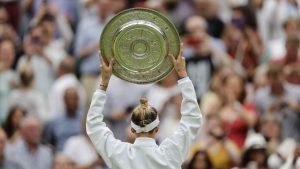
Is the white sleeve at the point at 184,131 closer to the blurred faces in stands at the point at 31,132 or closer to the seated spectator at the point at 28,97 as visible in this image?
the blurred faces in stands at the point at 31,132

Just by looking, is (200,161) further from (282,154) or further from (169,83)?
(169,83)

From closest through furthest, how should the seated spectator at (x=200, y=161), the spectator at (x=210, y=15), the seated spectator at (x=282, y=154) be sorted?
the seated spectator at (x=282, y=154)
the seated spectator at (x=200, y=161)
the spectator at (x=210, y=15)

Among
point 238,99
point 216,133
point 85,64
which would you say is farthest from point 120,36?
point 85,64

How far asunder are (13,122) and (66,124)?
708 millimetres

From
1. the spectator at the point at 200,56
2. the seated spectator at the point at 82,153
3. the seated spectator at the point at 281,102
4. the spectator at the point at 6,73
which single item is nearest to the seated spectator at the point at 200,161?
the seated spectator at the point at 82,153

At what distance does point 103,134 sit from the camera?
12.2m

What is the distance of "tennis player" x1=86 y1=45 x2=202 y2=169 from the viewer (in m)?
12.1

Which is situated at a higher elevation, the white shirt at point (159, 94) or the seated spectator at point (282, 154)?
the white shirt at point (159, 94)

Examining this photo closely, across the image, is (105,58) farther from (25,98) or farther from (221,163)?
(25,98)

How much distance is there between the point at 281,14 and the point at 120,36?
33.4 ft

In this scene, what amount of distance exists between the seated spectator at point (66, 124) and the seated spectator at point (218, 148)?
6.27 ft

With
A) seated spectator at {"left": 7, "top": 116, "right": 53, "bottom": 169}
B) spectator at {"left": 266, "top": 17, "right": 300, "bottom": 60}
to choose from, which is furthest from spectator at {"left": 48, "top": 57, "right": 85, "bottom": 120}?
spectator at {"left": 266, "top": 17, "right": 300, "bottom": 60}

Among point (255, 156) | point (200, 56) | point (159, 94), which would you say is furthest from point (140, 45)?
point (200, 56)

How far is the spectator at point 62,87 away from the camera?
64.4ft
